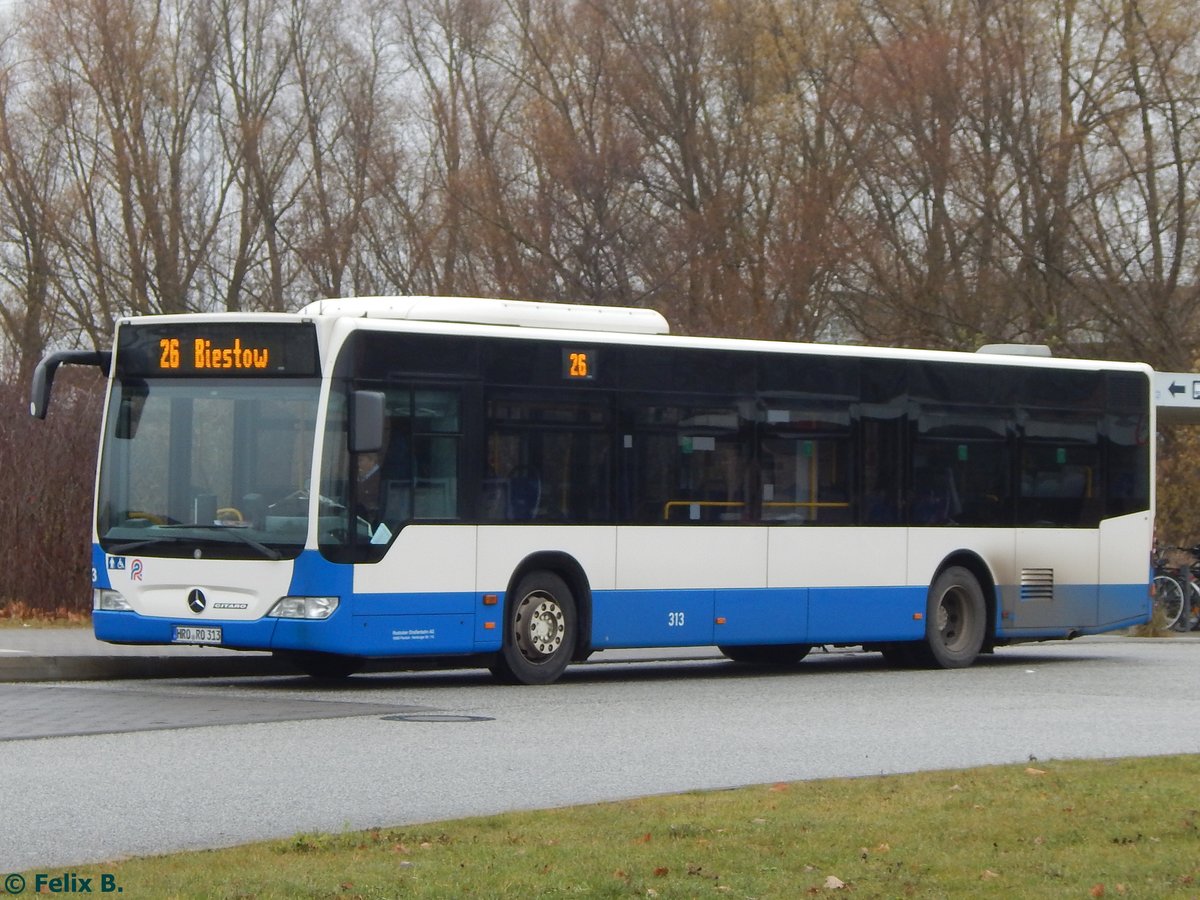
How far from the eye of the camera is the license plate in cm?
1588

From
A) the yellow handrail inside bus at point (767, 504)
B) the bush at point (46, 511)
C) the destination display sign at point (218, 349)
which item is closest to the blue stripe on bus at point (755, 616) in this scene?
the yellow handrail inside bus at point (767, 504)

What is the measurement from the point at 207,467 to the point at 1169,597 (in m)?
17.6

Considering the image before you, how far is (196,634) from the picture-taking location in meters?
15.9

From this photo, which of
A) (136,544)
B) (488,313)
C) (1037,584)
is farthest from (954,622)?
(136,544)

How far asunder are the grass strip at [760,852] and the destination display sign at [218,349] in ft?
22.8

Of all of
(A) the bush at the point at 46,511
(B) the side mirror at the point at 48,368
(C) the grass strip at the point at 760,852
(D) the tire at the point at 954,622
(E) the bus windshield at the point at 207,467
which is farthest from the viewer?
(A) the bush at the point at 46,511

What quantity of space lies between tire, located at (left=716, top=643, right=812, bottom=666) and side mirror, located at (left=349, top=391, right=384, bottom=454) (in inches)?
237

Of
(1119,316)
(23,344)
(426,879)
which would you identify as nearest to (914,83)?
(1119,316)

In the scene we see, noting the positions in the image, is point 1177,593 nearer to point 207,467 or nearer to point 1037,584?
point 1037,584

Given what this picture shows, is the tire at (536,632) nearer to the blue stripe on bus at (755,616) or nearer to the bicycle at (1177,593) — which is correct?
the blue stripe on bus at (755,616)

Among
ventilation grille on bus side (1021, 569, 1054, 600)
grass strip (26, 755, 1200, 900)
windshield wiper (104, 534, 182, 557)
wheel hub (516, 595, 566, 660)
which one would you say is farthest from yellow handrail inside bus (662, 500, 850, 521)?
grass strip (26, 755, 1200, 900)

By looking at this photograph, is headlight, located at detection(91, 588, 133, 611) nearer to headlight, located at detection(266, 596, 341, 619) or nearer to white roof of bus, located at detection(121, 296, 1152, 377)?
headlight, located at detection(266, 596, 341, 619)

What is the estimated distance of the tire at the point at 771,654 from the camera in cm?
2082

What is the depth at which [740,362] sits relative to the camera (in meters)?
18.5
